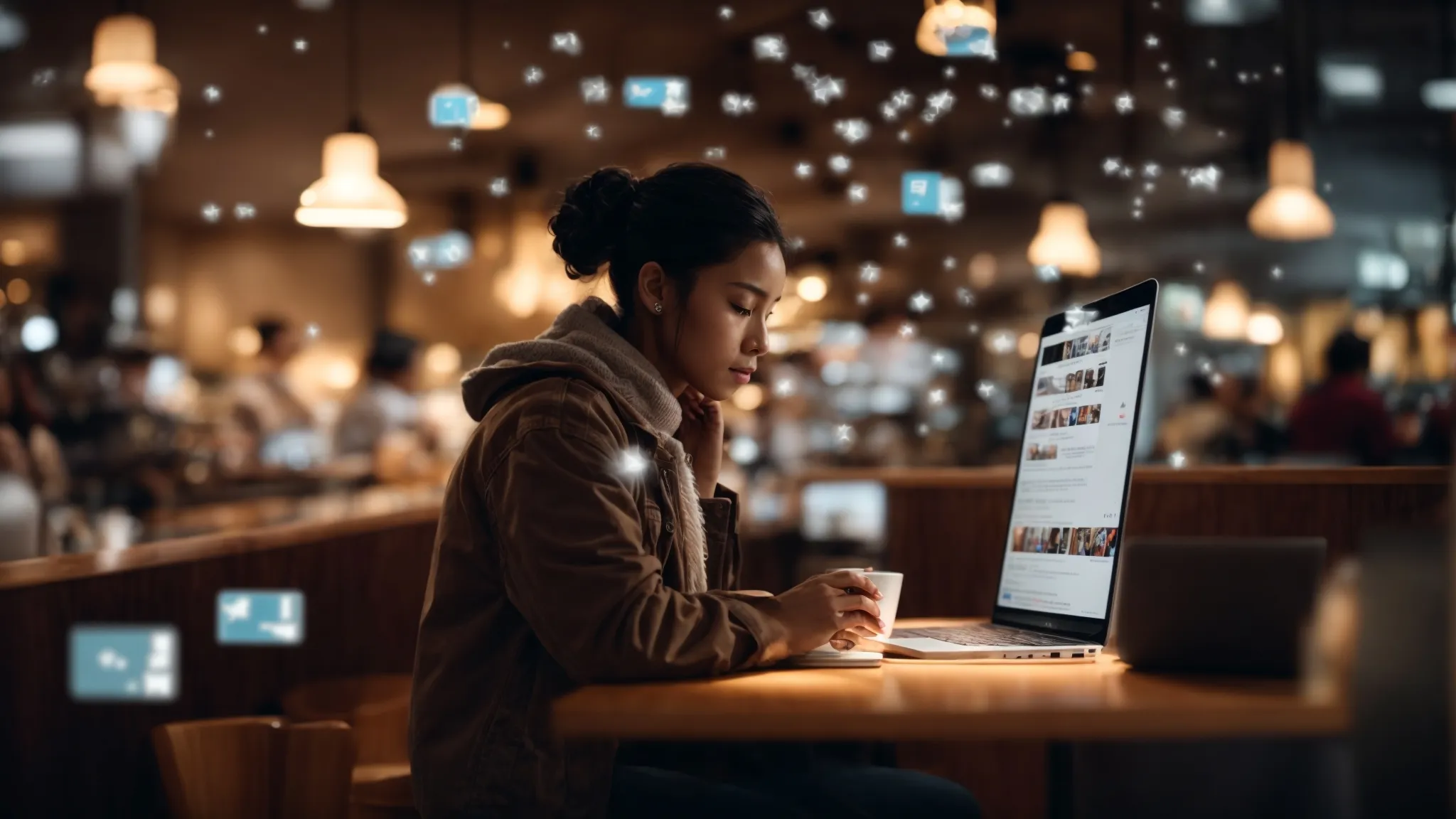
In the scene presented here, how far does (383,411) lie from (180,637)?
117 inches

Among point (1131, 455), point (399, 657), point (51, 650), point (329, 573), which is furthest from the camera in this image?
point (399, 657)

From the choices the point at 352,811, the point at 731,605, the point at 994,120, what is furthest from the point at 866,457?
the point at 731,605

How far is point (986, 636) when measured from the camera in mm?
1561

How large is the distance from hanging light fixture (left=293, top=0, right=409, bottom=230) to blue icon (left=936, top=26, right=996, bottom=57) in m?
2.09

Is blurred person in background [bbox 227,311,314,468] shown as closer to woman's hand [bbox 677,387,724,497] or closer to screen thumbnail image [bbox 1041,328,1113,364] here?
woman's hand [bbox 677,387,724,497]

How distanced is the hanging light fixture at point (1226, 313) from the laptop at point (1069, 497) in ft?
13.0

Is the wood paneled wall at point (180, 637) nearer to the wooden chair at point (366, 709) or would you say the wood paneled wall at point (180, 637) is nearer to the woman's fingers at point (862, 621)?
A: the wooden chair at point (366, 709)

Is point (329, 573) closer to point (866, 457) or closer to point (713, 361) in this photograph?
point (713, 361)

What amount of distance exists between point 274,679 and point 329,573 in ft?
1.08

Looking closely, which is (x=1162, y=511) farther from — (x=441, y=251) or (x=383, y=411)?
(x=441, y=251)

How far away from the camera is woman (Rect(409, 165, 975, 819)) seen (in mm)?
1224

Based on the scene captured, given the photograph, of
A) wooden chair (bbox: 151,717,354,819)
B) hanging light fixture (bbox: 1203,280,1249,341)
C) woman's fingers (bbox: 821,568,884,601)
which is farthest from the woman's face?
hanging light fixture (bbox: 1203,280,1249,341)

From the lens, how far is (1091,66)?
5363 mm

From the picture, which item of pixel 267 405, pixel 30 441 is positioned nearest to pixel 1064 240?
pixel 267 405
